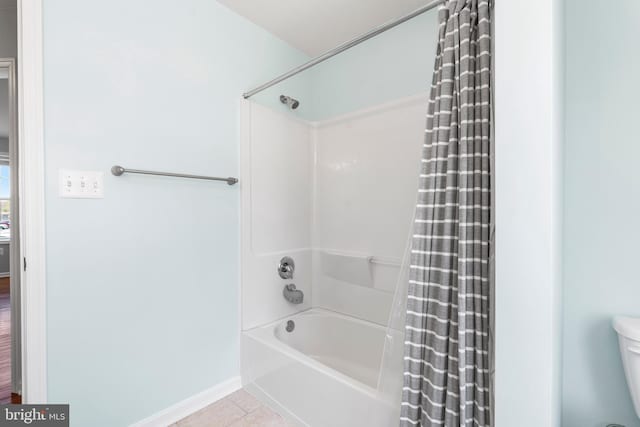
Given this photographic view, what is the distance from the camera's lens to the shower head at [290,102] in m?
2.14

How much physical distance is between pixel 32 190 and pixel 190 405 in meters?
1.33

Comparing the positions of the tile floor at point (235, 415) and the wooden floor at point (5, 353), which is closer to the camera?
the tile floor at point (235, 415)

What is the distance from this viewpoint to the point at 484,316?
893 millimetres

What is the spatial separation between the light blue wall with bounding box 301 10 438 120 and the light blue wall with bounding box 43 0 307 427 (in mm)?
731

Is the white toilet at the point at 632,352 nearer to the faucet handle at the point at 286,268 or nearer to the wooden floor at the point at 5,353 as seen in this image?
the faucet handle at the point at 286,268

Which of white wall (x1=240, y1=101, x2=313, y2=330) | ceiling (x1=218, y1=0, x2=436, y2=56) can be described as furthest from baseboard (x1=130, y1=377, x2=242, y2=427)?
ceiling (x1=218, y1=0, x2=436, y2=56)

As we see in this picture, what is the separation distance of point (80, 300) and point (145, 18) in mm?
1403

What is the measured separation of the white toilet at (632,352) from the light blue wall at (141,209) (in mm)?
1760

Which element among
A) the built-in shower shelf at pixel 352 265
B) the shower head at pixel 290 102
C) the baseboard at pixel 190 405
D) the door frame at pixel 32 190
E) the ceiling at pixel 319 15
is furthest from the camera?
the shower head at pixel 290 102

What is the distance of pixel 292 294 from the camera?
6.84 feet

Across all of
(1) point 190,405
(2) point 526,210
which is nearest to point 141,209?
(1) point 190,405

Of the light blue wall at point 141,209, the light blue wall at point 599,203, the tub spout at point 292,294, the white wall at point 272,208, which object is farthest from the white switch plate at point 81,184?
the light blue wall at point 599,203

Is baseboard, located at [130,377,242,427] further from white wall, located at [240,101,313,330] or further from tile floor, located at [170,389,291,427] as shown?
white wall, located at [240,101,313,330]

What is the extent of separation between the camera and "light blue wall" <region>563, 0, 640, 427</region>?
972 mm
